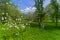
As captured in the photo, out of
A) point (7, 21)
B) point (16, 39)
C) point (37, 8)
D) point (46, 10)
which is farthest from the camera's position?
point (46, 10)

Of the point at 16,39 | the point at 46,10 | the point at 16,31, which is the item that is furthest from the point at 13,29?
the point at 46,10

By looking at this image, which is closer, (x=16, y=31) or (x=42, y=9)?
(x=16, y=31)

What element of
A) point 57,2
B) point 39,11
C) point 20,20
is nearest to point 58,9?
point 57,2

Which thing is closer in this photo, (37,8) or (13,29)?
(13,29)

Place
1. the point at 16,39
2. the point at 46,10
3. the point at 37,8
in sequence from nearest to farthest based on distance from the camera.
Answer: the point at 16,39, the point at 37,8, the point at 46,10

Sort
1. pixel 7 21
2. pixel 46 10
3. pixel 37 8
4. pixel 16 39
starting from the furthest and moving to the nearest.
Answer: pixel 46 10 → pixel 37 8 → pixel 16 39 → pixel 7 21

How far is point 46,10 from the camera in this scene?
1470 inches

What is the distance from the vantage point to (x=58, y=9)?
3825 centimetres

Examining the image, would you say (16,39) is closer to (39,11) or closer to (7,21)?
(7,21)

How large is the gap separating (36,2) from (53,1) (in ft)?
14.4

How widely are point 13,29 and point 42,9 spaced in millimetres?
23873

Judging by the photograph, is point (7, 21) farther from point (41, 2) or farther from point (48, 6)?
point (48, 6)

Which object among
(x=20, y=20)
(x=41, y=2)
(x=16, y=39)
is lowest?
(x=16, y=39)

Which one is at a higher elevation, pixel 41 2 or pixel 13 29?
pixel 41 2
